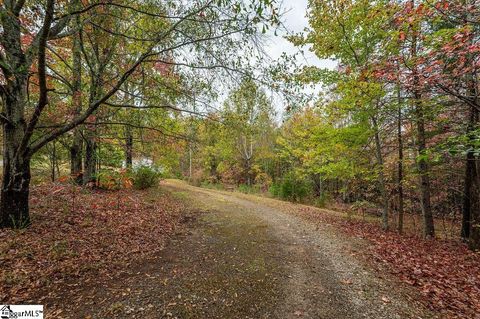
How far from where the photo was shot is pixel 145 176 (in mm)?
11055

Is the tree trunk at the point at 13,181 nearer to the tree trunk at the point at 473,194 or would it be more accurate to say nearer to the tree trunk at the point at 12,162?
the tree trunk at the point at 12,162

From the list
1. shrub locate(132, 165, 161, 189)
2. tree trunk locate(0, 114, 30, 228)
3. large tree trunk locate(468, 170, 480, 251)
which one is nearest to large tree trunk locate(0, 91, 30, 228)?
tree trunk locate(0, 114, 30, 228)

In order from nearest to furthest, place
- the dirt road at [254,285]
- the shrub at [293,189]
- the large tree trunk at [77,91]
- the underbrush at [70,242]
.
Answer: the dirt road at [254,285] < the underbrush at [70,242] < the large tree trunk at [77,91] < the shrub at [293,189]

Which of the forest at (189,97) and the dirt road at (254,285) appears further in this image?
the forest at (189,97)

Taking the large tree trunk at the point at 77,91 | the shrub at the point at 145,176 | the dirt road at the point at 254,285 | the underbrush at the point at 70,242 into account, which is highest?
the large tree trunk at the point at 77,91

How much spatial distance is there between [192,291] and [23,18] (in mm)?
5719

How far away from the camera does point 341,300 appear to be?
121 inches

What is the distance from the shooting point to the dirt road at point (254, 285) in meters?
2.80

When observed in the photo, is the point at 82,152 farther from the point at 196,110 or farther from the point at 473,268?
the point at 473,268

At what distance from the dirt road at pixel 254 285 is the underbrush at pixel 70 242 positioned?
609 millimetres

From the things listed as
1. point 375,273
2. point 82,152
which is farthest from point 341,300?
point 82,152

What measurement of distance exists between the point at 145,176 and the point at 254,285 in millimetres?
9272

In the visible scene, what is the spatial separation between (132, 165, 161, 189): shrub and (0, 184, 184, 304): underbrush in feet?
11.5

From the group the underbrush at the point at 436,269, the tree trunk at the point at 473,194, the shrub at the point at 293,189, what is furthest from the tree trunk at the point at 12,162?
the shrub at the point at 293,189
